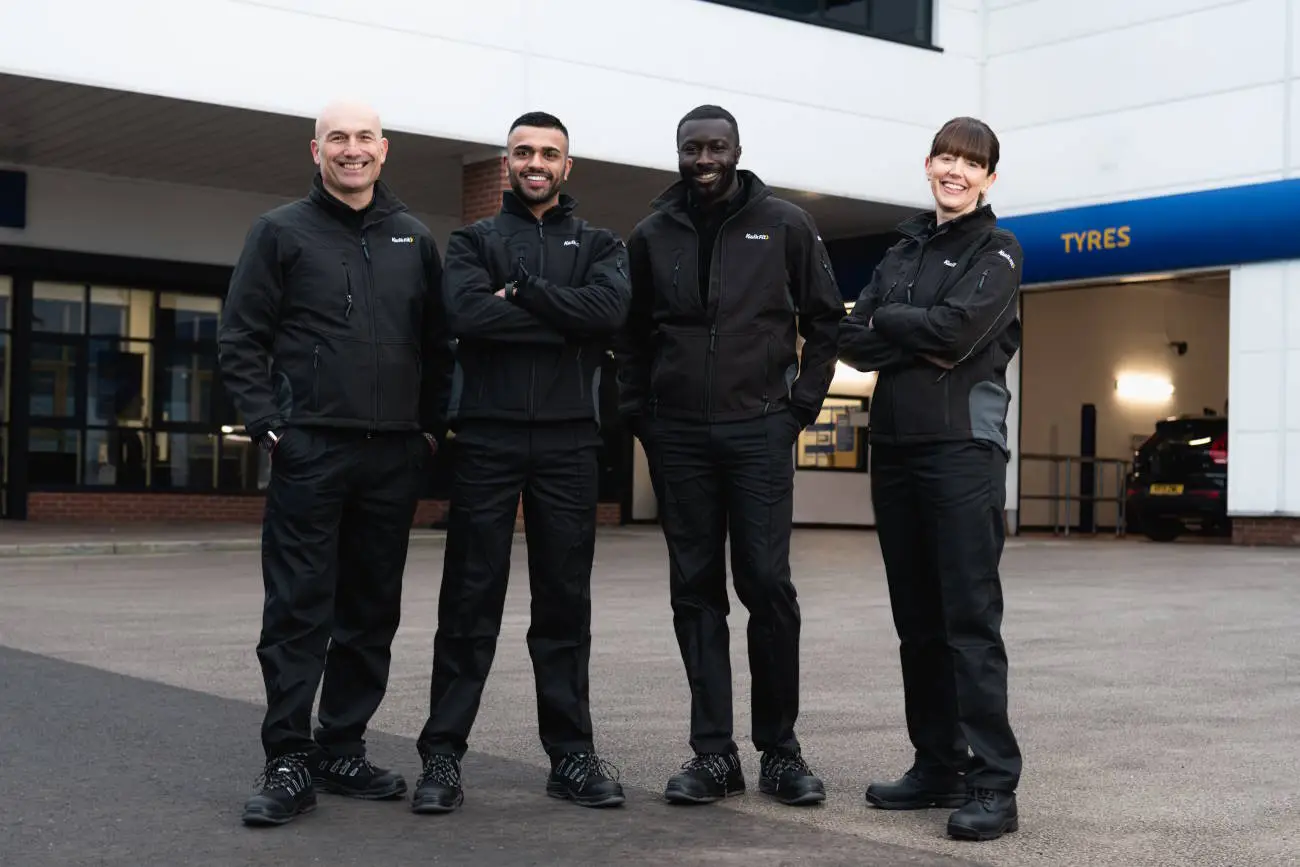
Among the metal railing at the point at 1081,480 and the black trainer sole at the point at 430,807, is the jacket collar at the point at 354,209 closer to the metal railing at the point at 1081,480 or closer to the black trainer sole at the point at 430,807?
the black trainer sole at the point at 430,807

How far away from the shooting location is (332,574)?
18.2ft

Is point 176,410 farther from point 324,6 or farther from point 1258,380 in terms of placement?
point 1258,380

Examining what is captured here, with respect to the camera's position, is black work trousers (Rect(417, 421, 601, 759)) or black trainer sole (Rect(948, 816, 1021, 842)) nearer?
black trainer sole (Rect(948, 816, 1021, 842))

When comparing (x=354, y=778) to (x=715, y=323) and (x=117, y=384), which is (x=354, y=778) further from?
(x=117, y=384)

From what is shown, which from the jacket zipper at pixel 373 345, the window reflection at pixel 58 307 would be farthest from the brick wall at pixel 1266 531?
the jacket zipper at pixel 373 345

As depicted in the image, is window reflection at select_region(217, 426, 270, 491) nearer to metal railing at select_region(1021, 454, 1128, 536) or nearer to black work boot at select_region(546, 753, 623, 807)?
metal railing at select_region(1021, 454, 1128, 536)

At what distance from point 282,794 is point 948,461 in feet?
7.16

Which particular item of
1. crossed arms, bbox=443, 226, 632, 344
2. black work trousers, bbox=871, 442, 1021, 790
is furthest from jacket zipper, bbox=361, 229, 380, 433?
black work trousers, bbox=871, 442, 1021, 790

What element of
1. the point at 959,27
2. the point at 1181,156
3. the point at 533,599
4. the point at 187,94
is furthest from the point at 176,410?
the point at 533,599

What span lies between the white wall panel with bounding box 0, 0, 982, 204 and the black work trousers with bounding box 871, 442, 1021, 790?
13.1 meters

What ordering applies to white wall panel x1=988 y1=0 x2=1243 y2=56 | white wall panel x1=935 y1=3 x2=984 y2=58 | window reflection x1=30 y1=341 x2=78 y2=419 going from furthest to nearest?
white wall panel x1=935 y1=3 x2=984 y2=58 → window reflection x1=30 y1=341 x2=78 y2=419 → white wall panel x1=988 y1=0 x2=1243 y2=56

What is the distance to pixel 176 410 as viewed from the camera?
24.0 meters

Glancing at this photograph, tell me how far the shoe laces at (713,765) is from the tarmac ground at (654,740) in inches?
3.9

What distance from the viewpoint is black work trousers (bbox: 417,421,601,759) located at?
5574 millimetres
